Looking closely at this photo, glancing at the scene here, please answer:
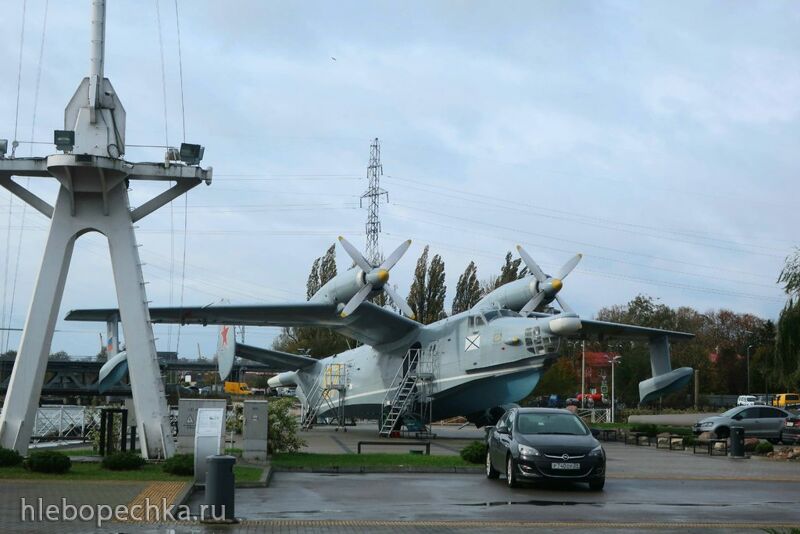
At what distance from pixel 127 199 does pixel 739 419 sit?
27.1 metres

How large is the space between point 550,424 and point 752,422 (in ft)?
73.3

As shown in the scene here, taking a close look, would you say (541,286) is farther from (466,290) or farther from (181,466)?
(466,290)

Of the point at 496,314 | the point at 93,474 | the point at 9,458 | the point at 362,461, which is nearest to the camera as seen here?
the point at 93,474

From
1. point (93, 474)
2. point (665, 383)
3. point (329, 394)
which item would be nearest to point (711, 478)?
point (93, 474)

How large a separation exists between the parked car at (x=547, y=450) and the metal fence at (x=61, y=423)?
20484 mm

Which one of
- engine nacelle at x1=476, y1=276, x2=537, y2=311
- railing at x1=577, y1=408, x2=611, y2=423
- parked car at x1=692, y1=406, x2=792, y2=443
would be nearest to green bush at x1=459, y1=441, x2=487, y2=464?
engine nacelle at x1=476, y1=276, x2=537, y2=311

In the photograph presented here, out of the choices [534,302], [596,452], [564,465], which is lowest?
[564,465]

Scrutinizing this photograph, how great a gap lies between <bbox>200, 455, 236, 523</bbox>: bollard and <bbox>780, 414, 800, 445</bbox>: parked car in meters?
29.1

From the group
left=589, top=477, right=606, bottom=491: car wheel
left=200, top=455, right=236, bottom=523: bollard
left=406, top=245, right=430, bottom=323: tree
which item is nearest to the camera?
left=200, top=455, right=236, bottom=523: bollard

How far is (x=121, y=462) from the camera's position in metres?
18.9

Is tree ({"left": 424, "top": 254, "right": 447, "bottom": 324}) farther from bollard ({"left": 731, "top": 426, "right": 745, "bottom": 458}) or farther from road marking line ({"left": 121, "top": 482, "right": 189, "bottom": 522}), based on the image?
road marking line ({"left": 121, "top": 482, "right": 189, "bottom": 522})

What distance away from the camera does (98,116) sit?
21328mm

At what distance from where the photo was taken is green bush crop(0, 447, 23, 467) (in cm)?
1867

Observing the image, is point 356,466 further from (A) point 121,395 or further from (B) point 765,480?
(A) point 121,395
